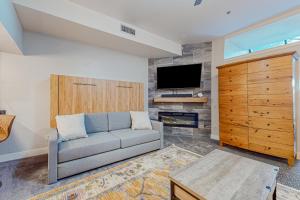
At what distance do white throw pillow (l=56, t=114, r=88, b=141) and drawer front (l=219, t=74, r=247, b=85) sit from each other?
307 centimetres

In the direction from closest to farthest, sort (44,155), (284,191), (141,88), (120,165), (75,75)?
(284,191), (120,165), (44,155), (75,75), (141,88)

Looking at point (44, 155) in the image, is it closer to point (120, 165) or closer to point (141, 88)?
point (120, 165)

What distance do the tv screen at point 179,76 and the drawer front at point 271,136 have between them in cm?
171

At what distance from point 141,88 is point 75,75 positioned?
1.67 meters

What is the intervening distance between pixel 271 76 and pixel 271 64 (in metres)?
0.21

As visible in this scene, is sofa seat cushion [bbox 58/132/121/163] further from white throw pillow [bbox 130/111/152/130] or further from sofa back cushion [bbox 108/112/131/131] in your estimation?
white throw pillow [bbox 130/111/152/130]

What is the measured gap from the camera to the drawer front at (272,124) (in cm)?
219

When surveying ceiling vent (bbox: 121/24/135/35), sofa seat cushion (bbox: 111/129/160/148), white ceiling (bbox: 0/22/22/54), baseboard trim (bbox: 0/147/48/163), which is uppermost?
ceiling vent (bbox: 121/24/135/35)

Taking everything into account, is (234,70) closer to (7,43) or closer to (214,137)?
(214,137)

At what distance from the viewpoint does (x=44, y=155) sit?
102 inches

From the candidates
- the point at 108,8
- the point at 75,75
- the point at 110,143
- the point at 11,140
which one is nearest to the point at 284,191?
the point at 110,143

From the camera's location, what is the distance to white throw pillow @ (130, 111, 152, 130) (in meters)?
2.97

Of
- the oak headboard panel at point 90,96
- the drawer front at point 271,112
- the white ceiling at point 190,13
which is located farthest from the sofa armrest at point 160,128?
the white ceiling at point 190,13

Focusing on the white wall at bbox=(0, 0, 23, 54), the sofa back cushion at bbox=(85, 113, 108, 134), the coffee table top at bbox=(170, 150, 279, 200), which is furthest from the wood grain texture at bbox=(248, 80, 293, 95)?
the white wall at bbox=(0, 0, 23, 54)
